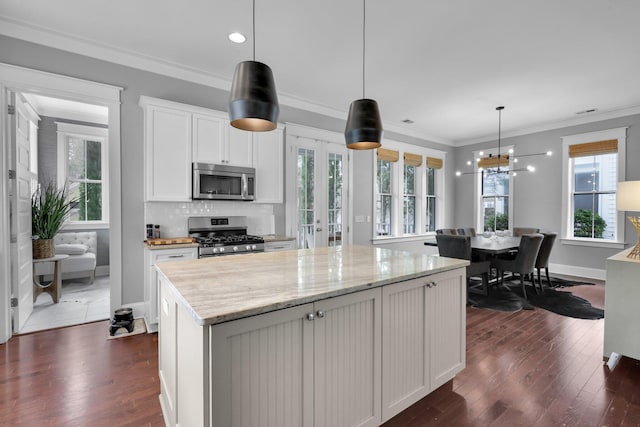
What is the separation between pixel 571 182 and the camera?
576 cm

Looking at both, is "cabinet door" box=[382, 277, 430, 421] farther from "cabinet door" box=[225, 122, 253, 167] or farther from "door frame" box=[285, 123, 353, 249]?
"door frame" box=[285, 123, 353, 249]

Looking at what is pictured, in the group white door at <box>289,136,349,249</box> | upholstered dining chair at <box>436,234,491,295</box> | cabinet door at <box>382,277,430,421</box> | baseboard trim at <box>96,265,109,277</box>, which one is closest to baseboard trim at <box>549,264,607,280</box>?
upholstered dining chair at <box>436,234,491,295</box>

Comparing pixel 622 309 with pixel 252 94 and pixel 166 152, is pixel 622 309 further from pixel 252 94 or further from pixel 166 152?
pixel 166 152

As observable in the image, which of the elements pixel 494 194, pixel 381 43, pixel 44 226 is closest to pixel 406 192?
pixel 494 194

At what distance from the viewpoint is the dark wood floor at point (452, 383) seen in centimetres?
190

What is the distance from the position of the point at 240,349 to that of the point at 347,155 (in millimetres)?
4495

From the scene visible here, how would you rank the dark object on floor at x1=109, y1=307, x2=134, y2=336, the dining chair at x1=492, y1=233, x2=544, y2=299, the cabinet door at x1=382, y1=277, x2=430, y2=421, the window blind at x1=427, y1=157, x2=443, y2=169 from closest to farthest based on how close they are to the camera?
the cabinet door at x1=382, y1=277, x2=430, y2=421 → the dark object on floor at x1=109, y1=307, x2=134, y2=336 → the dining chair at x1=492, y1=233, x2=544, y2=299 → the window blind at x1=427, y1=157, x2=443, y2=169

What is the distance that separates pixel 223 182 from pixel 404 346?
277 centimetres

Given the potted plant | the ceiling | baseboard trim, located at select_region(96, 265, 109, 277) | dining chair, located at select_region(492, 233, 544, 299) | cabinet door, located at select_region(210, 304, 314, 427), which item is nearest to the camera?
cabinet door, located at select_region(210, 304, 314, 427)

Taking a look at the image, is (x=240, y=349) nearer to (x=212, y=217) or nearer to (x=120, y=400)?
(x=120, y=400)

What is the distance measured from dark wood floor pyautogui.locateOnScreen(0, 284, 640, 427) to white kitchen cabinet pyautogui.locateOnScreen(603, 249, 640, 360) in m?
0.18

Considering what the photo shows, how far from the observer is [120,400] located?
6.76ft

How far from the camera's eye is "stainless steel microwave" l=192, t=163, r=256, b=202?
352 centimetres

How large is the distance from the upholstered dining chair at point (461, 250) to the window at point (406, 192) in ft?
5.71
